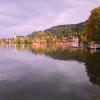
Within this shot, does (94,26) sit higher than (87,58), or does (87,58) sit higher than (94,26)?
(94,26)

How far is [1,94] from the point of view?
2148cm

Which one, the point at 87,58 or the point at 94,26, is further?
the point at 94,26

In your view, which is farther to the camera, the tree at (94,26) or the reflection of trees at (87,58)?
the tree at (94,26)

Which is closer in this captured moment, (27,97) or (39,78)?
(27,97)

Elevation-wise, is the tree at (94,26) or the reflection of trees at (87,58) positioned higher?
the tree at (94,26)

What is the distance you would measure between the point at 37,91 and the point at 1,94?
134 inches

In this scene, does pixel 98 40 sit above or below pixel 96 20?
below

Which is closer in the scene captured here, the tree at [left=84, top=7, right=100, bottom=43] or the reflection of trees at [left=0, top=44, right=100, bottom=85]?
the reflection of trees at [left=0, top=44, right=100, bottom=85]

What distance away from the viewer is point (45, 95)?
2134 centimetres

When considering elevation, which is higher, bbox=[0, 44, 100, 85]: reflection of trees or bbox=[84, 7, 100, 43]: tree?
bbox=[84, 7, 100, 43]: tree

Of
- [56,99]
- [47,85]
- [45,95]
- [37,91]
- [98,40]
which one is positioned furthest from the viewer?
[98,40]

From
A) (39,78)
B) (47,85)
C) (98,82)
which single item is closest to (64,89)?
(47,85)

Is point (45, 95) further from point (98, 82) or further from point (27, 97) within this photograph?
point (98, 82)

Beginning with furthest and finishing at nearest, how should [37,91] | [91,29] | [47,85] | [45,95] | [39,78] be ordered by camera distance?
[91,29] < [39,78] < [47,85] < [37,91] < [45,95]
